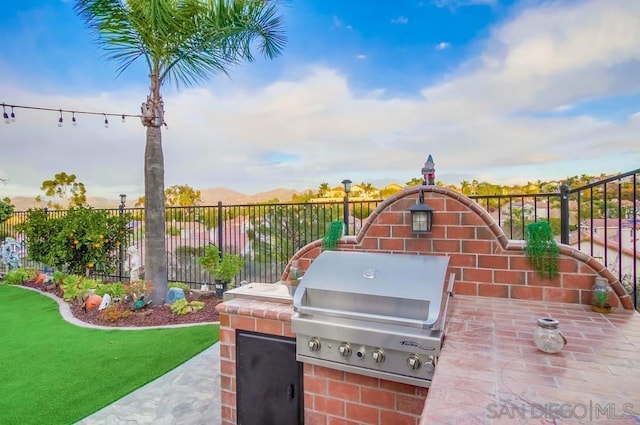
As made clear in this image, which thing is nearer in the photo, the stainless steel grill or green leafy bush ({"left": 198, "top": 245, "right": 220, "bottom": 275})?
the stainless steel grill

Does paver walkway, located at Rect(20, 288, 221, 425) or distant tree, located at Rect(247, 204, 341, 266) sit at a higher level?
distant tree, located at Rect(247, 204, 341, 266)

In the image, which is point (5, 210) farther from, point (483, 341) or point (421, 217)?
point (483, 341)

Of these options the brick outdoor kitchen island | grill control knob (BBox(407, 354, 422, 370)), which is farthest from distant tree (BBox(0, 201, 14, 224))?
grill control knob (BBox(407, 354, 422, 370))

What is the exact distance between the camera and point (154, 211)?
17.1ft

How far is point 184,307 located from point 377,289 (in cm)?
411

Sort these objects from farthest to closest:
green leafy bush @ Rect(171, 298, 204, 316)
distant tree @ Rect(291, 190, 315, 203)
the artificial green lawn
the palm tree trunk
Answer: distant tree @ Rect(291, 190, 315, 203) → the palm tree trunk → green leafy bush @ Rect(171, 298, 204, 316) → the artificial green lawn

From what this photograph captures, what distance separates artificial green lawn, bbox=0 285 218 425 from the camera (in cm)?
261

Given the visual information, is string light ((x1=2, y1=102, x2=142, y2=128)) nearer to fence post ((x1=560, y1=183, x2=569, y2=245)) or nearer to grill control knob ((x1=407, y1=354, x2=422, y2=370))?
grill control knob ((x1=407, y1=354, x2=422, y2=370))

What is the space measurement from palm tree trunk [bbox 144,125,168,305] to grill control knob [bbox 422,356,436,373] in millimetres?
4834

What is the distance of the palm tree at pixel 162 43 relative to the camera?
15.7 feet

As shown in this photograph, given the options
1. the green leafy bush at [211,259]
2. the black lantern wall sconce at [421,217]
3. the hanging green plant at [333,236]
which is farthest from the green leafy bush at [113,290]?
the black lantern wall sconce at [421,217]

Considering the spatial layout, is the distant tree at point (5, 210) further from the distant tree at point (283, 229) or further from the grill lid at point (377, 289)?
the grill lid at point (377, 289)

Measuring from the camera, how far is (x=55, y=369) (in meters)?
3.21

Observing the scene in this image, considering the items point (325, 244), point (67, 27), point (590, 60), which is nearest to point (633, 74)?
point (590, 60)
